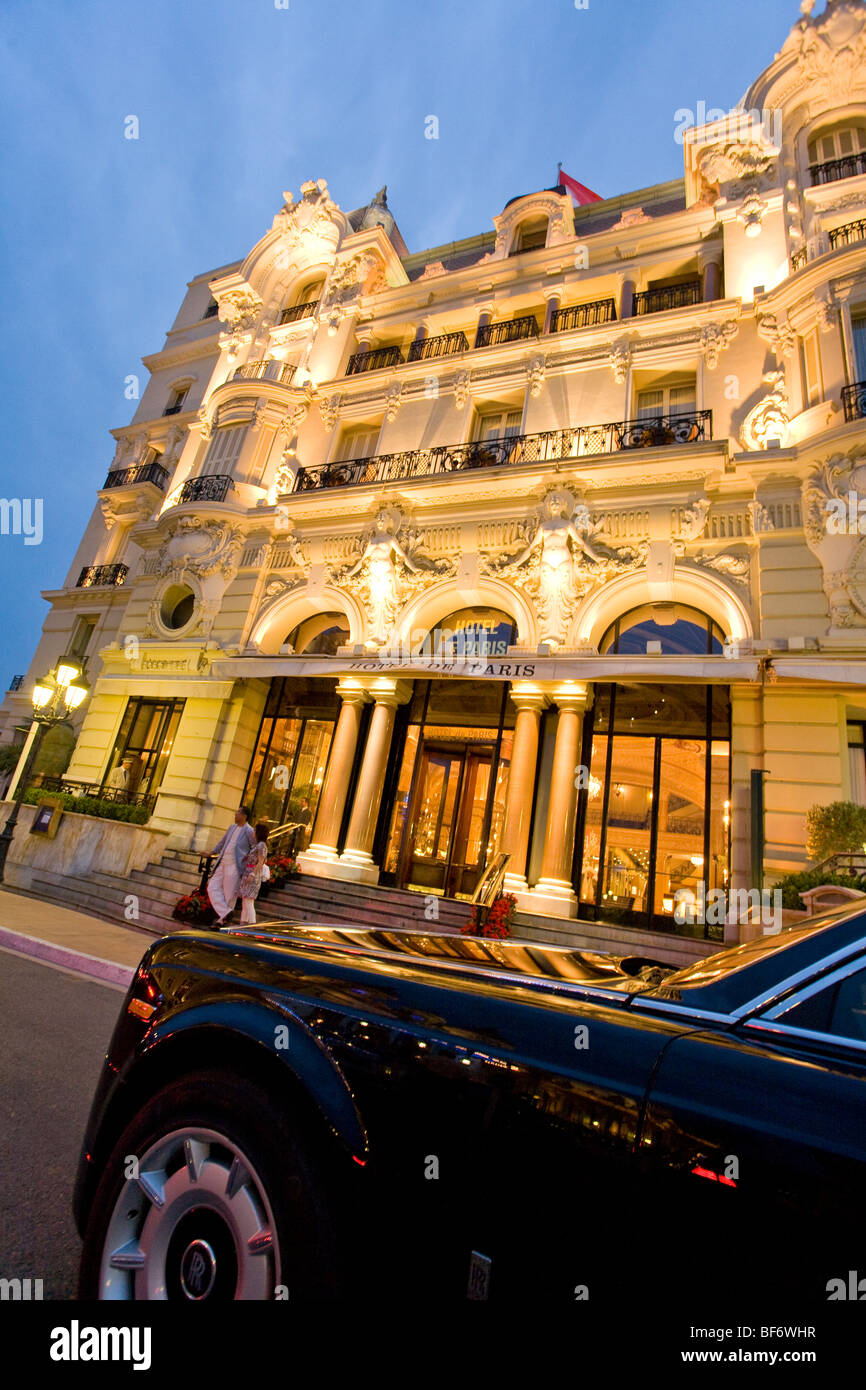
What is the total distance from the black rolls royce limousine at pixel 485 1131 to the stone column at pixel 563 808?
8.81 m

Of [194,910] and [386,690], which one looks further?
[386,690]

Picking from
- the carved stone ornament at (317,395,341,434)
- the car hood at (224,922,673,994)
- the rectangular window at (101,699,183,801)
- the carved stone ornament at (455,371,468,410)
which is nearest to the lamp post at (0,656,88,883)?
the rectangular window at (101,699,183,801)

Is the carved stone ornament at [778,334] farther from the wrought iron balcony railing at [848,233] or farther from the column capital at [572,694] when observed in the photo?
the column capital at [572,694]

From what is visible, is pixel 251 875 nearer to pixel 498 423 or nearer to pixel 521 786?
pixel 521 786

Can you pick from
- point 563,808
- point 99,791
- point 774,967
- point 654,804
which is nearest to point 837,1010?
point 774,967

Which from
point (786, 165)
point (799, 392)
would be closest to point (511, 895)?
point (799, 392)

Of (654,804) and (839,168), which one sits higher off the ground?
(839,168)

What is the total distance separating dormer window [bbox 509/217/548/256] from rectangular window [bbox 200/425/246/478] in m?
9.87

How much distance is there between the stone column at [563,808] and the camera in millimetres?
10102

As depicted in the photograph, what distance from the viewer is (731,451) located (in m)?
11.4

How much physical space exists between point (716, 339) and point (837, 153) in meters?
5.46

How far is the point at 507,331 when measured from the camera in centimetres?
1616

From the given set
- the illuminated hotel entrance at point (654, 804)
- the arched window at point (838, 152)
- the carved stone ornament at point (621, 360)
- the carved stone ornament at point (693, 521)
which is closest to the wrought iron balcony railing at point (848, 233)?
the arched window at point (838, 152)

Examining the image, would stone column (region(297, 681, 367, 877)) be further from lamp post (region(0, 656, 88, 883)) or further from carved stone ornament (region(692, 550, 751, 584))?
carved stone ornament (region(692, 550, 751, 584))
